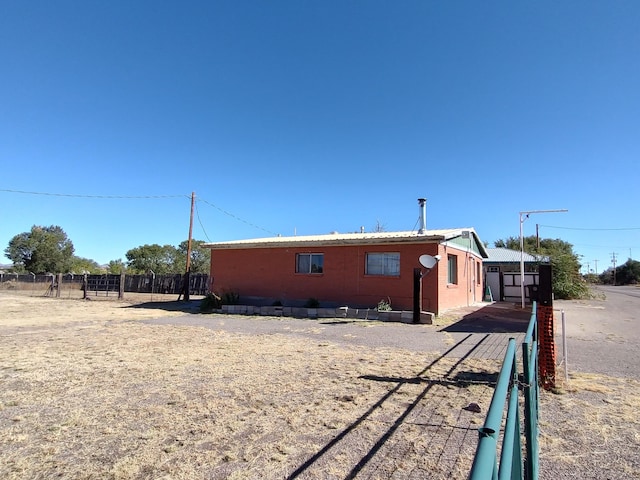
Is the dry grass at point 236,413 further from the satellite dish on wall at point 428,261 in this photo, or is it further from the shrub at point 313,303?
the shrub at point 313,303

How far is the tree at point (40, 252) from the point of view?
5447 cm

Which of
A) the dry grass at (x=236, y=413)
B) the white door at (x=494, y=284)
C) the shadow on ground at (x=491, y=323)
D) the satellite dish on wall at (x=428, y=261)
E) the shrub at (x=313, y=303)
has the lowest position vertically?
the dry grass at (x=236, y=413)

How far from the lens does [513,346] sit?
95.0 inches

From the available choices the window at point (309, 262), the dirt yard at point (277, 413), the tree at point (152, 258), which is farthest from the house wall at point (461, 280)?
the tree at point (152, 258)

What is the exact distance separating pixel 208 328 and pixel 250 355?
4.36m

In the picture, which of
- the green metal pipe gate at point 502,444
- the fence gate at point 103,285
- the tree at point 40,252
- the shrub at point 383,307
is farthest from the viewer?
the tree at point 40,252

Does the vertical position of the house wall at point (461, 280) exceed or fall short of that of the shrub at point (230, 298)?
it exceeds it

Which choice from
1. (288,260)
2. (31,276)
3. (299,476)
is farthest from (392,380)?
(31,276)

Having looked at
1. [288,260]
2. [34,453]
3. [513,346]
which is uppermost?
[288,260]

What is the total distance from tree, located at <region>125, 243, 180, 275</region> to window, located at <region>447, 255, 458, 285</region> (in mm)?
47177

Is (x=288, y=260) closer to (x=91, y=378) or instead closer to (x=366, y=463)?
(x=91, y=378)

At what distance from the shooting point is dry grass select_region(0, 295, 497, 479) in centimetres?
319

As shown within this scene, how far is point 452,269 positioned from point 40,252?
189ft

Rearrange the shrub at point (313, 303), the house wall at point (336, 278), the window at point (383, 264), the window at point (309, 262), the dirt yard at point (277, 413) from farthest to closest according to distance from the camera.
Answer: the window at point (309, 262) → the shrub at point (313, 303) → the window at point (383, 264) → the house wall at point (336, 278) → the dirt yard at point (277, 413)
